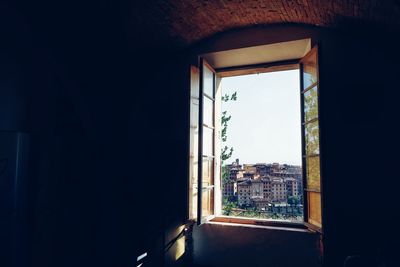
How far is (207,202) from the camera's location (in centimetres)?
353

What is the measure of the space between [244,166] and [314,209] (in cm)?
135

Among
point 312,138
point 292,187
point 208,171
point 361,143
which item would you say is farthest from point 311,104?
point 208,171

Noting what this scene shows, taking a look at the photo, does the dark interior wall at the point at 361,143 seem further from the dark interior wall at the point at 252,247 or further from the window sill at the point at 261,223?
the window sill at the point at 261,223

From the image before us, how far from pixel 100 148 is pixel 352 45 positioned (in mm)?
3332

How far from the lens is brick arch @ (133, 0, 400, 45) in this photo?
103 inches

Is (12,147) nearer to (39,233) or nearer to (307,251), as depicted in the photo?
(39,233)

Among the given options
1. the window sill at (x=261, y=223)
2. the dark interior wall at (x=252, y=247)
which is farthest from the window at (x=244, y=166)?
the dark interior wall at (x=252, y=247)

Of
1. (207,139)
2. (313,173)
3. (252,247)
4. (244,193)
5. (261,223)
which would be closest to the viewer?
(313,173)

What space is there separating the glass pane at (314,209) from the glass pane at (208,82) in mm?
1820

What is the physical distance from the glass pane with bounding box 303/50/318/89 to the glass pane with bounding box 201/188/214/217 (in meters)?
1.83

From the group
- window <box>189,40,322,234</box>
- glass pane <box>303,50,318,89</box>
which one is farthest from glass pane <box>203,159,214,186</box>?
glass pane <box>303,50,318,89</box>

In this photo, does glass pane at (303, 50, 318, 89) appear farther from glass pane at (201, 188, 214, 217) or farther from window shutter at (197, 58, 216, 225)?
glass pane at (201, 188, 214, 217)

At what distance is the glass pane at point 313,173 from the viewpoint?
9.66ft

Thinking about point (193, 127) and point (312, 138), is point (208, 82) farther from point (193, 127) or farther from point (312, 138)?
point (312, 138)
